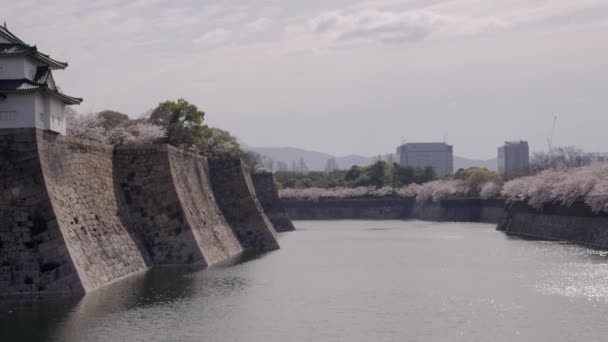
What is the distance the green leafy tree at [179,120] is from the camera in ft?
164

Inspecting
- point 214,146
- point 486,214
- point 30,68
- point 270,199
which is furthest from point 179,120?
point 486,214

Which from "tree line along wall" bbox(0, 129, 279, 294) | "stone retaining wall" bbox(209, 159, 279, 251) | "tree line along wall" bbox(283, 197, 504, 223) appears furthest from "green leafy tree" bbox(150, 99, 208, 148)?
"tree line along wall" bbox(283, 197, 504, 223)

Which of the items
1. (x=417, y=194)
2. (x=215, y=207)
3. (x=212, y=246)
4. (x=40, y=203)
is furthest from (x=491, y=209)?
(x=40, y=203)

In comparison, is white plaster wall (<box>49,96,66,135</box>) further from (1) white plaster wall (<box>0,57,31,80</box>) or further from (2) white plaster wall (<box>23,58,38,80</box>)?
(1) white plaster wall (<box>0,57,31,80</box>)

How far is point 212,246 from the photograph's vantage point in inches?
1293

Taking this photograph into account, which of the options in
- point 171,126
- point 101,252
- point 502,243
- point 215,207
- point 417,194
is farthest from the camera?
point 417,194

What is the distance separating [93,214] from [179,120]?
2552 centimetres

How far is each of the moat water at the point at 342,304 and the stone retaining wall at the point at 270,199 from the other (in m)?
24.6

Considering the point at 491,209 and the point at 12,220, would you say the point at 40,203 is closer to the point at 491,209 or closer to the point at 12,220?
the point at 12,220

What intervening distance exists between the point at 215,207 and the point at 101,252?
13489mm

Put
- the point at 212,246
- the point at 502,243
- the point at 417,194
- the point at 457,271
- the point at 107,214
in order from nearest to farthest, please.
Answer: the point at 107,214, the point at 457,271, the point at 212,246, the point at 502,243, the point at 417,194

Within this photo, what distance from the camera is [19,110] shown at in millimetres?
23453

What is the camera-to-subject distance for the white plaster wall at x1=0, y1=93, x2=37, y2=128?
23.4m

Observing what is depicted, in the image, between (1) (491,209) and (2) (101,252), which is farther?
(1) (491,209)
